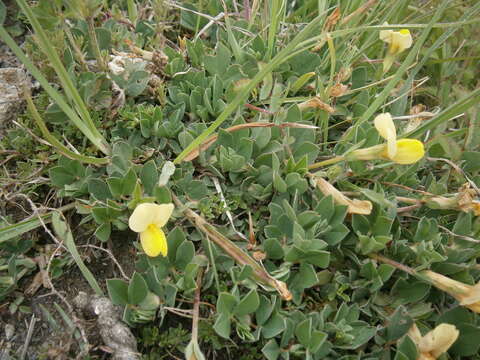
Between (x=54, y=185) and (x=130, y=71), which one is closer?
(x=54, y=185)

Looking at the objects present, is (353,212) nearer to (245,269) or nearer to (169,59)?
(245,269)

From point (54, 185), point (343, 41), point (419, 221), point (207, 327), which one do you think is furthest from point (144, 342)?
point (343, 41)

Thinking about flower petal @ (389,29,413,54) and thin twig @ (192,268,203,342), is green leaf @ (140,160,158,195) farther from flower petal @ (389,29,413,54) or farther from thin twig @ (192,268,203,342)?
flower petal @ (389,29,413,54)

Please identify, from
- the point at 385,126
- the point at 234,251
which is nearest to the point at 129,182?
the point at 234,251

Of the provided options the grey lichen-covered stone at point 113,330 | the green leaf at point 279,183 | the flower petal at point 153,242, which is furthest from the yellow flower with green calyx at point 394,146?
the grey lichen-covered stone at point 113,330

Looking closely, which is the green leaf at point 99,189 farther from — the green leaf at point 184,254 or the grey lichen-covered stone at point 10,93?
the grey lichen-covered stone at point 10,93

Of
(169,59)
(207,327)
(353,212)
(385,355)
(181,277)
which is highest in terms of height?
(169,59)

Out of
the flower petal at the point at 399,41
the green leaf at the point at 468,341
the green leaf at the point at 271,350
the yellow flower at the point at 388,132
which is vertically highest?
the flower petal at the point at 399,41

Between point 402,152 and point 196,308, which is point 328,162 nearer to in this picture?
point 402,152
